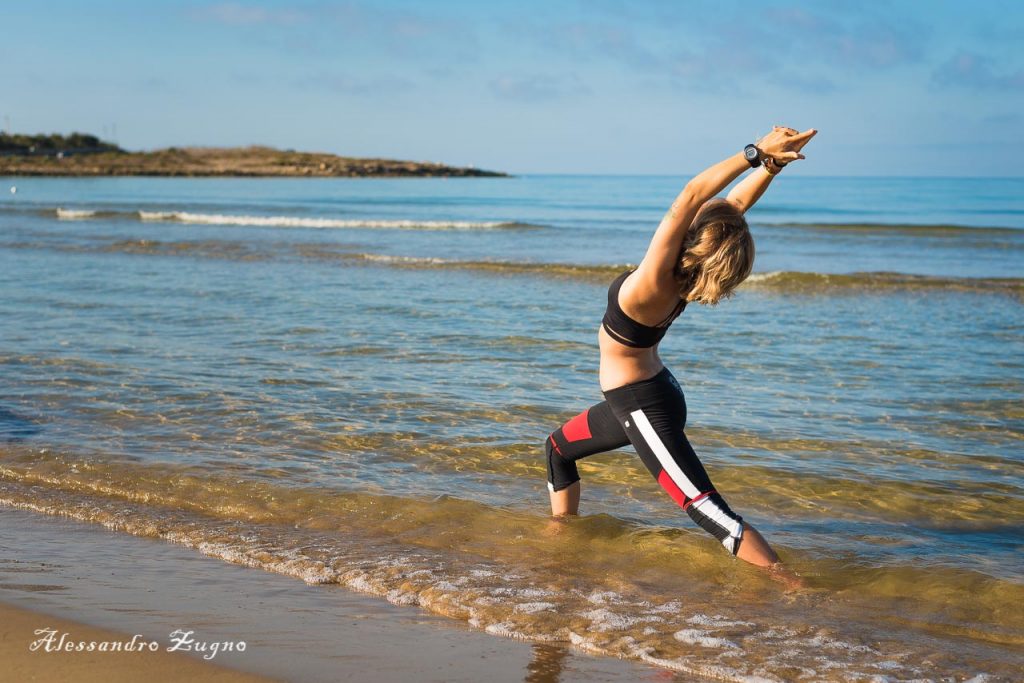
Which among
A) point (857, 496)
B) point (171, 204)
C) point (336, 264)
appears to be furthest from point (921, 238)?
point (171, 204)

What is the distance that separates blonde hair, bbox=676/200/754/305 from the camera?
13.6ft

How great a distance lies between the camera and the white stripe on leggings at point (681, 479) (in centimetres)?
467

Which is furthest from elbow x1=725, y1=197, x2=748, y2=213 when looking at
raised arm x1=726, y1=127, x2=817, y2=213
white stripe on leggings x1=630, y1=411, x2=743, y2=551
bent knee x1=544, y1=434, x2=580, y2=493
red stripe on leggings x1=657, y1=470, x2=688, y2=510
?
bent knee x1=544, y1=434, x2=580, y2=493

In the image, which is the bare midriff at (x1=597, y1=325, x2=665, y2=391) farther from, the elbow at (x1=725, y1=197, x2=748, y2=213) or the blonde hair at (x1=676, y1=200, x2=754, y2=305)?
the elbow at (x1=725, y1=197, x2=748, y2=213)

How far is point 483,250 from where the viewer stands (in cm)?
2680

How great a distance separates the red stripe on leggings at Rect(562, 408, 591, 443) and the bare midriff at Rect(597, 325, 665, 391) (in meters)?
0.44

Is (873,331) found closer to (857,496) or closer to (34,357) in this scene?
(857,496)

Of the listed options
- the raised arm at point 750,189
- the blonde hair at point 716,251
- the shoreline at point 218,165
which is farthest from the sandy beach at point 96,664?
the shoreline at point 218,165

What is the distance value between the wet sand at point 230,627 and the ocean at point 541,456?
0.64ft

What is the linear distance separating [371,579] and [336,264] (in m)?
17.7

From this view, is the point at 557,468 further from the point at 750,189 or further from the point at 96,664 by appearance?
the point at 96,664

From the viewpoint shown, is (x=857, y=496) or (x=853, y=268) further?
(x=853, y=268)

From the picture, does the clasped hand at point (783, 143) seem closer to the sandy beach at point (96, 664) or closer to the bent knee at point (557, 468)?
the bent knee at point (557, 468)

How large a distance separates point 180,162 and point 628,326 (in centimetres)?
12604
